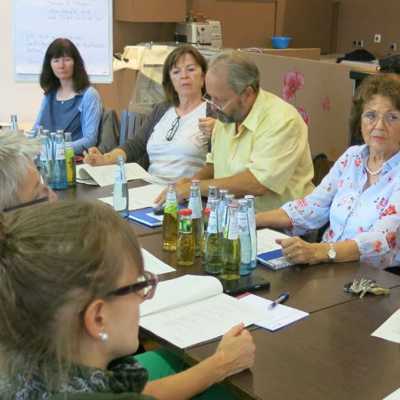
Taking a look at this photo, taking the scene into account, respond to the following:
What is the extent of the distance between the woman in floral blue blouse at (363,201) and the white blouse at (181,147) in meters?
0.92

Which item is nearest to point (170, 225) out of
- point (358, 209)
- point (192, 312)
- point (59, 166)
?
point (192, 312)

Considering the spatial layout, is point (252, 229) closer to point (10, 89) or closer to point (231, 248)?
point (231, 248)

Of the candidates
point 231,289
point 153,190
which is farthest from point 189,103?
point 231,289

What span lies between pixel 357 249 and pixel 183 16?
387cm

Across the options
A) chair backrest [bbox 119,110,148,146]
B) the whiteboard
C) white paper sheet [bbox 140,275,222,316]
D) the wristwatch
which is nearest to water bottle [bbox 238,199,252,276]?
white paper sheet [bbox 140,275,222,316]

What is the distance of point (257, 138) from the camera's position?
2857 mm

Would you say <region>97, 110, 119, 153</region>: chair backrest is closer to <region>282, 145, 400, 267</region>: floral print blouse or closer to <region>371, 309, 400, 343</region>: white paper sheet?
<region>282, 145, 400, 267</region>: floral print blouse

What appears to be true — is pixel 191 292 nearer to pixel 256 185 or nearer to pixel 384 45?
pixel 256 185

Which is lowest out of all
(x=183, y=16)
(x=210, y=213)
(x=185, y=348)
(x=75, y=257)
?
(x=185, y=348)

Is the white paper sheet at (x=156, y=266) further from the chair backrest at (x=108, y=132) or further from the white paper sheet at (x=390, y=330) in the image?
the chair backrest at (x=108, y=132)

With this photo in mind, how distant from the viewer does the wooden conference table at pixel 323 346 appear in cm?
137

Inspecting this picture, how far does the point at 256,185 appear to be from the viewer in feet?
9.24

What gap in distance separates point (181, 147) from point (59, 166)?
685 millimetres

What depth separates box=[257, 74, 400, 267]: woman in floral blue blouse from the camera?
210 cm
